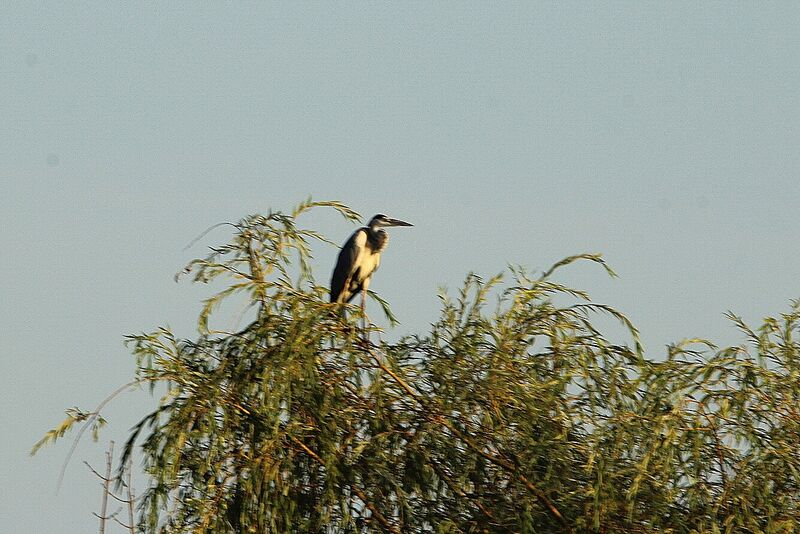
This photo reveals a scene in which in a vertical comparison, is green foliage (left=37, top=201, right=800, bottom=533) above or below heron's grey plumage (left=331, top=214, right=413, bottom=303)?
below

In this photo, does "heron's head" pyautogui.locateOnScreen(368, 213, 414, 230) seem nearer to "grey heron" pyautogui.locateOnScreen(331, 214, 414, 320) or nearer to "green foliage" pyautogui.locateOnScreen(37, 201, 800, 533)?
"grey heron" pyautogui.locateOnScreen(331, 214, 414, 320)

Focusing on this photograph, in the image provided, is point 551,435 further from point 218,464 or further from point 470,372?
point 218,464

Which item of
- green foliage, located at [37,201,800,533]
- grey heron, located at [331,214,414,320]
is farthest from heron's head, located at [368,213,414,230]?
green foliage, located at [37,201,800,533]

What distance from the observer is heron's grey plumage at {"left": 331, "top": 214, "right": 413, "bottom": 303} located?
9.31 m

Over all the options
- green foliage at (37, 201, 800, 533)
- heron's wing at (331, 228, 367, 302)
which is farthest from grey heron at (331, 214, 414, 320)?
green foliage at (37, 201, 800, 533)

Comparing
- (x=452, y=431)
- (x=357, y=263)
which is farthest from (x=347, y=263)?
(x=452, y=431)

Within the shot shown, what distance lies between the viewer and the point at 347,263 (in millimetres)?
9320

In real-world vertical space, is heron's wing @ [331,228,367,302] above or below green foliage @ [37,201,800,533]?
above

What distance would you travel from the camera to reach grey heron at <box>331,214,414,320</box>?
30.6ft

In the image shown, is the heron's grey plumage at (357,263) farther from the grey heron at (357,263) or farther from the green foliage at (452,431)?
the green foliage at (452,431)

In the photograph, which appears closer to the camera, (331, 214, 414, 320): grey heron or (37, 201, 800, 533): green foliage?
(37, 201, 800, 533): green foliage

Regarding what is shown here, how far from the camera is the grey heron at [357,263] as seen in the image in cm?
931

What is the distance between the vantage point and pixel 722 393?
239 inches

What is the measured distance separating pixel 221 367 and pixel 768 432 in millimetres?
2684
